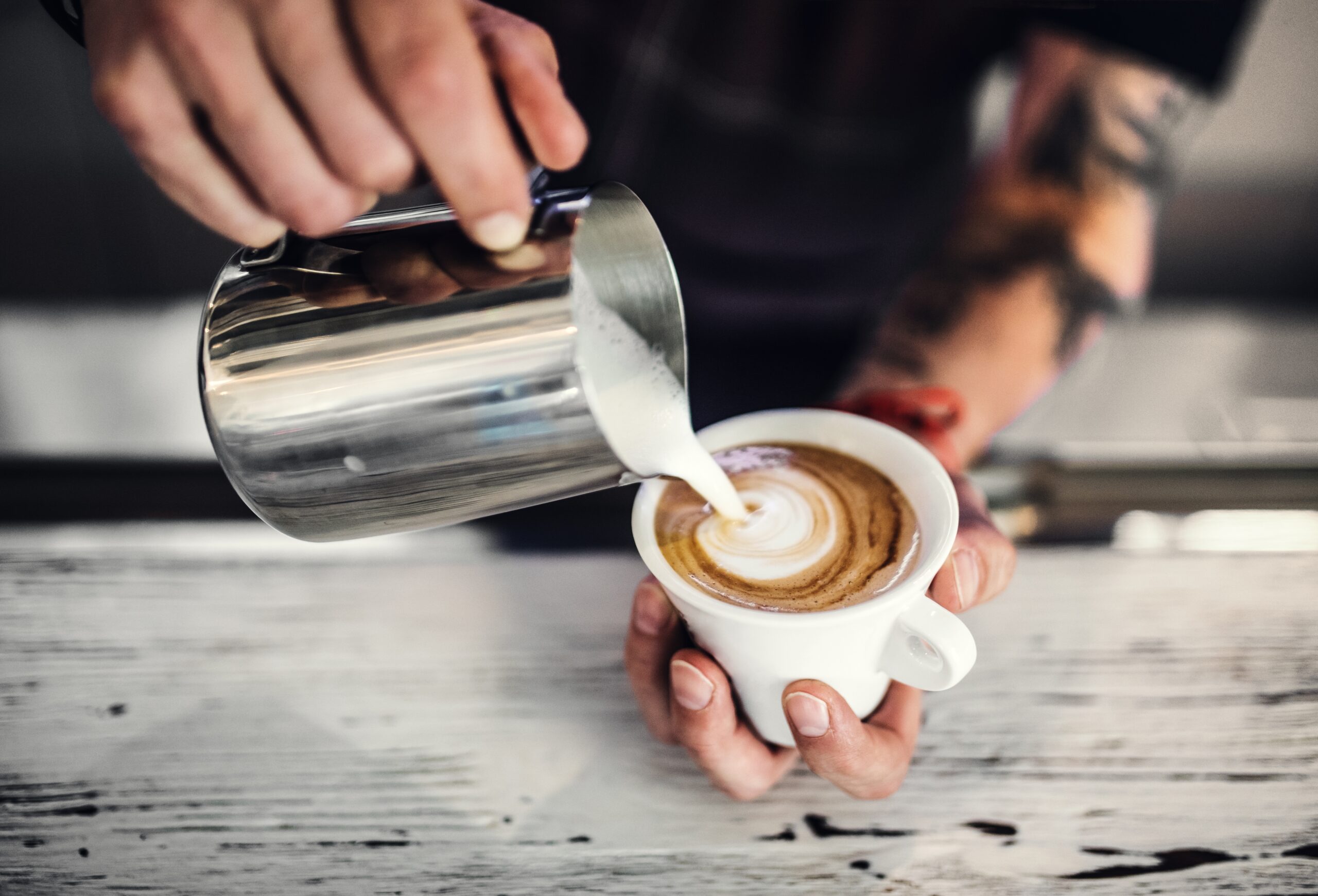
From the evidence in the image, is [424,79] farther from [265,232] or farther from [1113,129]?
[1113,129]

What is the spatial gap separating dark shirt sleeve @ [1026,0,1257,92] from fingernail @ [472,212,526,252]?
3.84ft

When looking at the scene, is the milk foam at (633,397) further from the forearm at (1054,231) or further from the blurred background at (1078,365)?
the forearm at (1054,231)

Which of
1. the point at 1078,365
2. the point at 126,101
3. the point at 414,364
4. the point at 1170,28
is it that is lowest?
the point at 1078,365

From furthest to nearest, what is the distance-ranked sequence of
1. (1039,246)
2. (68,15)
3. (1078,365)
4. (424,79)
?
(1078,365) → (1039,246) → (68,15) → (424,79)

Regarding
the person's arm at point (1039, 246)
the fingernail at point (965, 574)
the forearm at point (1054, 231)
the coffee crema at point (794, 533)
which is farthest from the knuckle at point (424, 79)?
the forearm at point (1054, 231)

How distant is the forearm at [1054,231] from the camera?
131 cm

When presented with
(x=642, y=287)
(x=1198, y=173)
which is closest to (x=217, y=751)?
(x=642, y=287)

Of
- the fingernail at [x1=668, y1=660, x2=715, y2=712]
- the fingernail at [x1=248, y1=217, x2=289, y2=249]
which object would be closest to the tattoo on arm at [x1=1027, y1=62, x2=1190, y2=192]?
the fingernail at [x1=668, y1=660, x2=715, y2=712]

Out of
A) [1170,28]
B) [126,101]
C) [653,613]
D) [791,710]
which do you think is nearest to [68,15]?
[126,101]

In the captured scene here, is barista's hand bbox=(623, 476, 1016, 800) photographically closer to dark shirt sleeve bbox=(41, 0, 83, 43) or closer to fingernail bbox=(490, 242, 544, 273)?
fingernail bbox=(490, 242, 544, 273)

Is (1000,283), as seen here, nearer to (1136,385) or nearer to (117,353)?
(1136,385)

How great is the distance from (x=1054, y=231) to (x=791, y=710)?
3.49 feet

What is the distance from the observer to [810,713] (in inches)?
24.8

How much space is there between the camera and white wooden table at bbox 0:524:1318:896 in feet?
2.15
